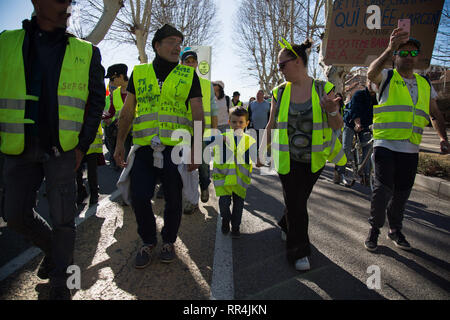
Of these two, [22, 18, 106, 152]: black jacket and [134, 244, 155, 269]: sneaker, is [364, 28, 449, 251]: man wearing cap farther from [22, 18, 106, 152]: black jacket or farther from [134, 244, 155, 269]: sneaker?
[22, 18, 106, 152]: black jacket

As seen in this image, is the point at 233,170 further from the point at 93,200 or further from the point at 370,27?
the point at 370,27

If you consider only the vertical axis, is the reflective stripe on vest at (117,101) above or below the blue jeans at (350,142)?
above

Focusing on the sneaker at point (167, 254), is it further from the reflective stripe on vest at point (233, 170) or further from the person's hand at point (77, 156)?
the person's hand at point (77, 156)

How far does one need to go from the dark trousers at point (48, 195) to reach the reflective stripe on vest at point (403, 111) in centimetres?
300

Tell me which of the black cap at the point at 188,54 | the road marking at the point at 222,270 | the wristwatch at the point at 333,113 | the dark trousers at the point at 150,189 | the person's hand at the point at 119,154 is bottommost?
the road marking at the point at 222,270

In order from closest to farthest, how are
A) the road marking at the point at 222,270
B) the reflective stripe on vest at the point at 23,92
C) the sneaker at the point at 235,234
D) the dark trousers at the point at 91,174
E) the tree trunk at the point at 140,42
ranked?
the reflective stripe on vest at the point at 23,92
the road marking at the point at 222,270
the sneaker at the point at 235,234
the dark trousers at the point at 91,174
the tree trunk at the point at 140,42

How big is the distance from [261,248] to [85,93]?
219 centimetres

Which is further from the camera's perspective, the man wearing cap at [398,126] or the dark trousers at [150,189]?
the man wearing cap at [398,126]

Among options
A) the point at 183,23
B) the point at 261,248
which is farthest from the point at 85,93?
the point at 183,23

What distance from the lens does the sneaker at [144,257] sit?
2.43m

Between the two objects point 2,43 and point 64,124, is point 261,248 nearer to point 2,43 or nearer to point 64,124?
point 64,124

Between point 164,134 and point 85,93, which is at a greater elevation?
point 85,93

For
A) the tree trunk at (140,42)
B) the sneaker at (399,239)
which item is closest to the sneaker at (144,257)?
the sneaker at (399,239)
